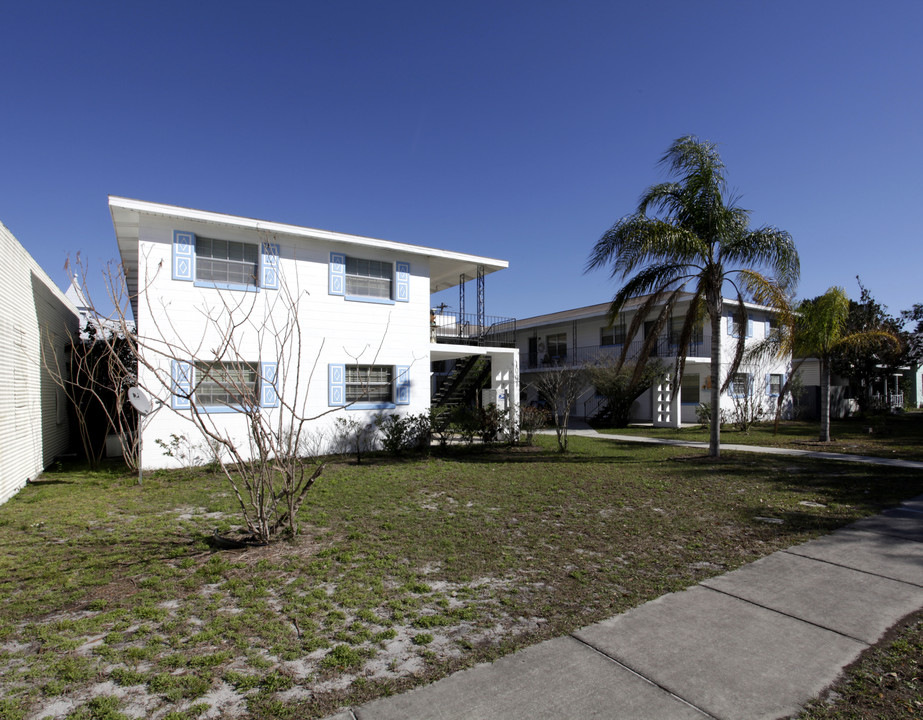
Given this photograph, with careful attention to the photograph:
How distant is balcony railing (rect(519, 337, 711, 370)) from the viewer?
75.9 ft


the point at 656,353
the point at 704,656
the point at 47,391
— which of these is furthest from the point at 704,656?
the point at 656,353

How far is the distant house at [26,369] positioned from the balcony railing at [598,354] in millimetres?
18482

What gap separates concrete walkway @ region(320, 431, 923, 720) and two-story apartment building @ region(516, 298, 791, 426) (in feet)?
52.7

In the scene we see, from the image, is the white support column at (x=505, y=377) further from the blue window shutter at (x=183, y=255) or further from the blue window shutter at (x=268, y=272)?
the blue window shutter at (x=183, y=255)

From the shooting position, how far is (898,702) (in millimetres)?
2939

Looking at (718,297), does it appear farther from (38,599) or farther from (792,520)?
(38,599)

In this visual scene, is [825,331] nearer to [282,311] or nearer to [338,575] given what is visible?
[282,311]

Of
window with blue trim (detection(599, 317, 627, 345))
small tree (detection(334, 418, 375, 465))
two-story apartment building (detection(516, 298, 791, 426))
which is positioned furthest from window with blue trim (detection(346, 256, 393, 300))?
window with blue trim (detection(599, 317, 627, 345))

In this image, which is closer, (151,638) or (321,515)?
(151,638)

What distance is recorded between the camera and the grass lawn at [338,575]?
3180 mm

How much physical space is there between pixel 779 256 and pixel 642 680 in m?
11.7

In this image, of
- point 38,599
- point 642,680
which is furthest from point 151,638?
point 642,680

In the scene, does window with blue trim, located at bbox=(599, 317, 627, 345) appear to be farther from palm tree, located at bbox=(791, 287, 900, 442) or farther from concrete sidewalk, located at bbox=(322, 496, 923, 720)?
concrete sidewalk, located at bbox=(322, 496, 923, 720)

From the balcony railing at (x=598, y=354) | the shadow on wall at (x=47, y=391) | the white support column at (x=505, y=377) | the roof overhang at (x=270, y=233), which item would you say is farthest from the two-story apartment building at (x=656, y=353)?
the shadow on wall at (x=47, y=391)
